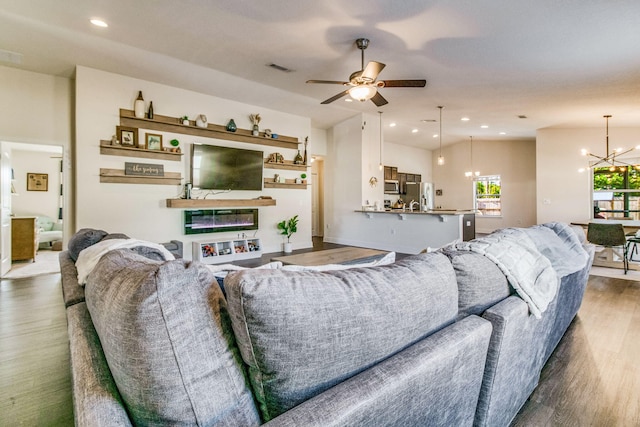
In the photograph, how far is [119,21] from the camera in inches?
131

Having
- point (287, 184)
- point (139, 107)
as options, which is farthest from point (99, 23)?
point (287, 184)

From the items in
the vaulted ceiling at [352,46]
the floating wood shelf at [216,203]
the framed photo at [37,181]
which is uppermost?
the vaulted ceiling at [352,46]

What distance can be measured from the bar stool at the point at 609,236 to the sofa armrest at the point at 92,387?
20.6ft

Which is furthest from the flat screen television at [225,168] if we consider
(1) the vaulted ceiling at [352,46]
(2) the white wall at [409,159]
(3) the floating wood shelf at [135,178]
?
(2) the white wall at [409,159]

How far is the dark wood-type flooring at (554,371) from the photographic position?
161 centimetres

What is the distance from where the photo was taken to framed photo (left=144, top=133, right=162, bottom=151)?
489 cm

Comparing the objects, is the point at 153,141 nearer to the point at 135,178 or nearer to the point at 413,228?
the point at 135,178

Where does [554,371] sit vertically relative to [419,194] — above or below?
below

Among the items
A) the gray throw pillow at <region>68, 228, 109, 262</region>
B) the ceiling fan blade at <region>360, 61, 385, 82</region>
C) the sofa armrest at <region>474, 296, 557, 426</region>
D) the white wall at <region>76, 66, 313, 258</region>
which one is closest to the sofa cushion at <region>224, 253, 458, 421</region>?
the sofa armrest at <region>474, 296, 557, 426</region>

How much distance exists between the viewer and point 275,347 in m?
0.73

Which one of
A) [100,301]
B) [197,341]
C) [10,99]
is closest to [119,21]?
[10,99]

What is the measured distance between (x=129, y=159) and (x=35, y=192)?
462 centimetres

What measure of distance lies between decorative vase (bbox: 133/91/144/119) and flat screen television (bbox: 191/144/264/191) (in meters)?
0.90

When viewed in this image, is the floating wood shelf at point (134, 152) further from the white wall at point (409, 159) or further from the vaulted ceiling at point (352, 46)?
the white wall at point (409, 159)
